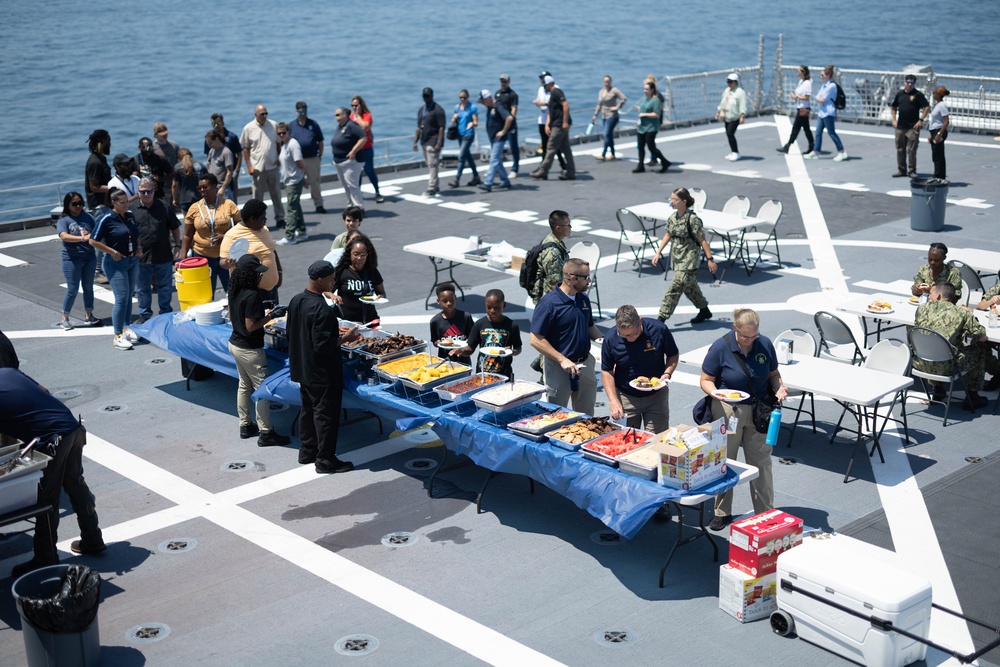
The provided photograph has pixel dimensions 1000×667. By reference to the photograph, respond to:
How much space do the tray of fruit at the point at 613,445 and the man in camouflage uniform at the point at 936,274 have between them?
17.8ft

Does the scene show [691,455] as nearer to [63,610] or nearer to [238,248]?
[63,610]

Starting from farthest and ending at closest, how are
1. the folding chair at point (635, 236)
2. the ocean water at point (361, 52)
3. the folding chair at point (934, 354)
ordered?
the ocean water at point (361, 52), the folding chair at point (635, 236), the folding chair at point (934, 354)

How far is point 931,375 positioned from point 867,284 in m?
2.84

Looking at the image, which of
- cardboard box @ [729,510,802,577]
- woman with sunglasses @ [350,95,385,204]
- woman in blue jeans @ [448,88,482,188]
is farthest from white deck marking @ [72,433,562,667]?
woman in blue jeans @ [448,88,482,188]

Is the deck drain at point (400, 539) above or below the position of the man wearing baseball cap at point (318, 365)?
below

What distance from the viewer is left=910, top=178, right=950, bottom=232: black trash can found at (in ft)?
60.5

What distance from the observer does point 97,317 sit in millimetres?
15312

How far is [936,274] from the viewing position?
12383 millimetres

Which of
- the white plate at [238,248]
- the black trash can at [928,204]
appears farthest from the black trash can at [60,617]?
the black trash can at [928,204]

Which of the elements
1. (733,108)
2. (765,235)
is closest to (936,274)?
(765,235)

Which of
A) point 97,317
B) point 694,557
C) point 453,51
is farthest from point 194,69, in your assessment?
point 694,557

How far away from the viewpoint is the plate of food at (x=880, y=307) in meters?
12.1

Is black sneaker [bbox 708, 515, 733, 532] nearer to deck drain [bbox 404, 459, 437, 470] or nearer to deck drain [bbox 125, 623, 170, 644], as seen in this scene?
deck drain [bbox 404, 459, 437, 470]

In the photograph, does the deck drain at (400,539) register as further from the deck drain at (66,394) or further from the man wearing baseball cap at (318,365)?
the deck drain at (66,394)
